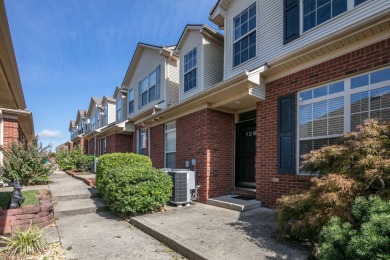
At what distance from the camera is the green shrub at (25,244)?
3.91 meters

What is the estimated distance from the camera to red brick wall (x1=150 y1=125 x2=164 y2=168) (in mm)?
10781

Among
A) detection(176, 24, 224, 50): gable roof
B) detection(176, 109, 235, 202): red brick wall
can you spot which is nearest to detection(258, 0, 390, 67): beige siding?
detection(176, 109, 235, 202): red brick wall

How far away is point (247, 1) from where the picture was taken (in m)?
7.97

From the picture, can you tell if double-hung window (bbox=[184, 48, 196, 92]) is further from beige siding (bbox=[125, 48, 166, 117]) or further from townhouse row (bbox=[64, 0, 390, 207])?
beige siding (bbox=[125, 48, 166, 117])

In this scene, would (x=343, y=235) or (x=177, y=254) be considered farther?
(x=177, y=254)

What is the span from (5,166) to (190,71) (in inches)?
323

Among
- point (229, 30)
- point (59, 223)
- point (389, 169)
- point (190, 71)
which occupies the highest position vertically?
point (229, 30)

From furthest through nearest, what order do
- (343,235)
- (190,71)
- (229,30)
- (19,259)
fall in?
(190,71)
(229,30)
(19,259)
(343,235)

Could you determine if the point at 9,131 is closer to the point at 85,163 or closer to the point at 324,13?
the point at 85,163

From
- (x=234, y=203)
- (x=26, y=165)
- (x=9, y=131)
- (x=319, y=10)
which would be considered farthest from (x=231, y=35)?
(x=9, y=131)

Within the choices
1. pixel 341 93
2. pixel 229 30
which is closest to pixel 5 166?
pixel 229 30

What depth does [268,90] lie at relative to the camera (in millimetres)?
6414

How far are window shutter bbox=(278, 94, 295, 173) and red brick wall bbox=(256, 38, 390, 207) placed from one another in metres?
0.14

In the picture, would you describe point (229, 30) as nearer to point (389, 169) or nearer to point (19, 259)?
point (389, 169)
